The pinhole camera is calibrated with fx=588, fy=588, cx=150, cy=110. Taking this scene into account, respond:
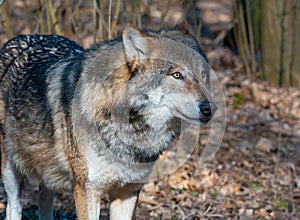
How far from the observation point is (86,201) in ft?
15.5

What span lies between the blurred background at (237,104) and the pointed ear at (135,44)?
69.2 inches

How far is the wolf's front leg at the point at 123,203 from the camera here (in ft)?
16.8

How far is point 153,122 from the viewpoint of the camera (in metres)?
4.62

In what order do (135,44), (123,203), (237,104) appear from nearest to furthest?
(135,44)
(123,203)
(237,104)

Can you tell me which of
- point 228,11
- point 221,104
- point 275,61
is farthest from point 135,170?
point 228,11

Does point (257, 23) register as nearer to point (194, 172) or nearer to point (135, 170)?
point (194, 172)

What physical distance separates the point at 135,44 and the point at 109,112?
0.59 metres

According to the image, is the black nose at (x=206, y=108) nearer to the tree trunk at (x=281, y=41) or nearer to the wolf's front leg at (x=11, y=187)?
the wolf's front leg at (x=11, y=187)

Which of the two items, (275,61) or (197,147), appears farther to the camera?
(275,61)

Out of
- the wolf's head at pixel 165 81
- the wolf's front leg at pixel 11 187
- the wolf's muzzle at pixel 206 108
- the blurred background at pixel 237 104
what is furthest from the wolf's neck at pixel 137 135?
the blurred background at pixel 237 104

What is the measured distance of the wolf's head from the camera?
14.5ft

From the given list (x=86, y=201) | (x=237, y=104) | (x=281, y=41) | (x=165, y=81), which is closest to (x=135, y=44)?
(x=165, y=81)

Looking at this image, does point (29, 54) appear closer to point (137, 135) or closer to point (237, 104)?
point (137, 135)

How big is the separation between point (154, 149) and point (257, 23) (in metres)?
7.38
